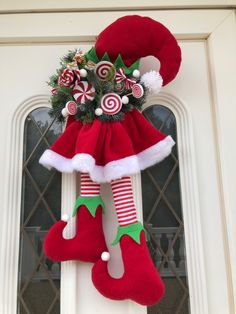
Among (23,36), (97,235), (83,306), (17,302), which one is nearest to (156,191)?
(97,235)

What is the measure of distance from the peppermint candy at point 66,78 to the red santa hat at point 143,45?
0.09 m

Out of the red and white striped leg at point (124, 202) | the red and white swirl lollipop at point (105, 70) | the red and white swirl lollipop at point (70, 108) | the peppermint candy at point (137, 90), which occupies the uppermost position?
the red and white swirl lollipop at point (105, 70)

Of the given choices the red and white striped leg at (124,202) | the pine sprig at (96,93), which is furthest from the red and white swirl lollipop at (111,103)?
the red and white striped leg at (124,202)

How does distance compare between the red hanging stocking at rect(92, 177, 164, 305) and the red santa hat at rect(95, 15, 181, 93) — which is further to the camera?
the red santa hat at rect(95, 15, 181, 93)

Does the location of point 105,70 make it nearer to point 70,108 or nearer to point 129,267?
point 70,108

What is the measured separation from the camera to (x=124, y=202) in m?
0.70

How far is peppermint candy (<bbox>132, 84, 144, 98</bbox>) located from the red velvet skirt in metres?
0.04

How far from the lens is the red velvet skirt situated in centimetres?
66

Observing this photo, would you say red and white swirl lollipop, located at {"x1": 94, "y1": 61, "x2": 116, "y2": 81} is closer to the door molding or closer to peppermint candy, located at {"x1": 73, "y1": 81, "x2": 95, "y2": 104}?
peppermint candy, located at {"x1": 73, "y1": 81, "x2": 95, "y2": 104}

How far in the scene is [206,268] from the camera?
758 mm

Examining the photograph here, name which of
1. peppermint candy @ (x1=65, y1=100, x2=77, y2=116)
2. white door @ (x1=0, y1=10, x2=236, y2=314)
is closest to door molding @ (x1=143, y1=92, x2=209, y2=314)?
white door @ (x1=0, y1=10, x2=236, y2=314)

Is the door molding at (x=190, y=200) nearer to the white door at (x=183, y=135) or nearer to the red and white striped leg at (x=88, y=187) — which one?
the white door at (x=183, y=135)

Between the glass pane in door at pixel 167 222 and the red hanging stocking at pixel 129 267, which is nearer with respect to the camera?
the red hanging stocking at pixel 129 267

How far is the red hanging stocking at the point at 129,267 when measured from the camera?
2.09 ft
